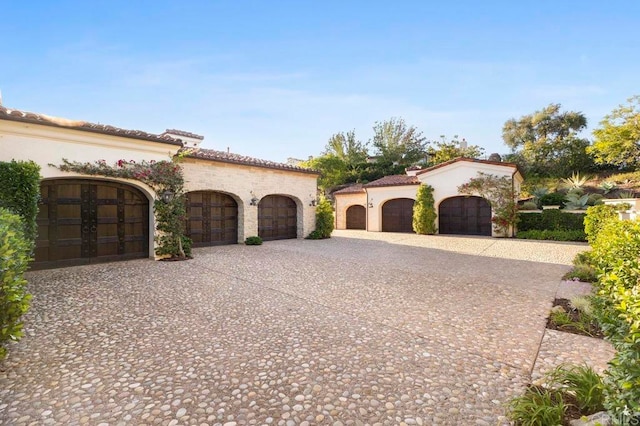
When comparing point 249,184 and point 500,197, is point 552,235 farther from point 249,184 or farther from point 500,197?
point 249,184

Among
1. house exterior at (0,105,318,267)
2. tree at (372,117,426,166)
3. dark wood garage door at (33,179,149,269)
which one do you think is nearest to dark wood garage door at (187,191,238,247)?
house exterior at (0,105,318,267)

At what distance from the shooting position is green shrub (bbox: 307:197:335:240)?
16453mm

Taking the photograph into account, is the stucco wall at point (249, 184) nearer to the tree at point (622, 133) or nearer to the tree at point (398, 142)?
the tree at point (622, 133)

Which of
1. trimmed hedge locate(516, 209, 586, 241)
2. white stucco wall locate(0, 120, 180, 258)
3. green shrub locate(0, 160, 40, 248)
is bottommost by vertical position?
trimmed hedge locate(516, 209, 586, 241)

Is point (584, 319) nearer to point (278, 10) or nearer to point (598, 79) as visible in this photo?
point (278, 10)

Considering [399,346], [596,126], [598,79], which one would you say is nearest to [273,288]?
[399,346]

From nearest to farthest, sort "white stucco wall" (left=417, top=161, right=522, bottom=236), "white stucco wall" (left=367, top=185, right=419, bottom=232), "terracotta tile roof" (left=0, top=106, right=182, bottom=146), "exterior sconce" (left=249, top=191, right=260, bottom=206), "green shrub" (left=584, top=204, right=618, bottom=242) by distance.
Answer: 1. "terracotta tile roof" (left=0, top=106, right=182, bottom=146)
2. "green shrub" (left=584, top=204, right=618, bottom=242)
3. "exterior sconce" (left=249, top=191, right=260, bottom=206)
4. "white stucco wall" (left=417, top=161, right=522, bottom=236)
5. "white stucco wall" (left=367, top=185, right=419, bottom=232)

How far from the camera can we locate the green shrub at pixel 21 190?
6.77 m

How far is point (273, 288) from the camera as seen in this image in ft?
21.4

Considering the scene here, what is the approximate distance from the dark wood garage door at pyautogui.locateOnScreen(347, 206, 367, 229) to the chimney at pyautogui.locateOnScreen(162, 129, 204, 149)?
12.5 metres

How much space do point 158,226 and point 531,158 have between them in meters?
32.9

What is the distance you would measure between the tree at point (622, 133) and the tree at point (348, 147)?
821 inches

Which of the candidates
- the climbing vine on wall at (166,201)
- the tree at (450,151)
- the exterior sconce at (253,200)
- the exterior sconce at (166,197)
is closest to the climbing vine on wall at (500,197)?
the exterior sconce at (253,200)

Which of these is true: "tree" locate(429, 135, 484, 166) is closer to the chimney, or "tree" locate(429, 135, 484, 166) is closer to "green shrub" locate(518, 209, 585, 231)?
"green shrub" locate(518, 209, 585, 231)
